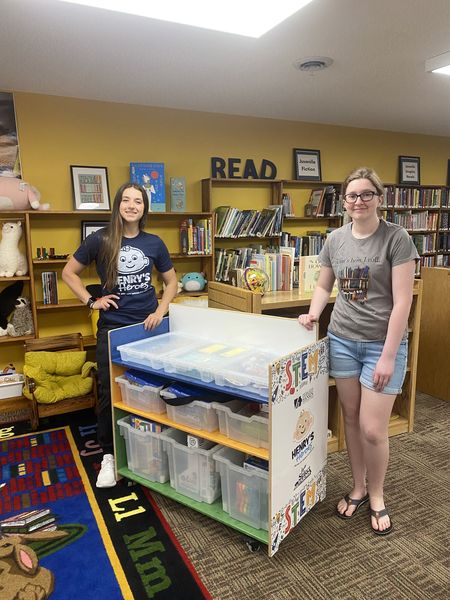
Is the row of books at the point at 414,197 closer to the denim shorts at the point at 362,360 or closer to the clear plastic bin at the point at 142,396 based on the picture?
the denim shorts at the point at 362,360

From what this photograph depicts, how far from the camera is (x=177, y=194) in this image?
4102 mm

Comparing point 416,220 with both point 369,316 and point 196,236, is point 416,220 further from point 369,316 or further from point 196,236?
point 369,316

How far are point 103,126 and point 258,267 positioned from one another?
2.08 metres

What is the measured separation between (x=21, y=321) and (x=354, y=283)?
2.69m

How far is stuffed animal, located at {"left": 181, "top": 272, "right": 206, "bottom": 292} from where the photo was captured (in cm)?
416

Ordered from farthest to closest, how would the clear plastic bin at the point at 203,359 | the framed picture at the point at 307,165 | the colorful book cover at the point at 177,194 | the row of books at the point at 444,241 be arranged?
1. the row of books at the point at 444,241
2. the framed picture at the point at 307,165
3. the colorful book cover at the point at 177,194
4. the clear plastic bin at the point at 203,359

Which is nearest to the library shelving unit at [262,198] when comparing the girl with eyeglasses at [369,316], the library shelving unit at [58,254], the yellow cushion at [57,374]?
the library shelving unit at [58,254]

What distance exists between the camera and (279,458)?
180cm

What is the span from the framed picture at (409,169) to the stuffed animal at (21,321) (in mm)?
4394

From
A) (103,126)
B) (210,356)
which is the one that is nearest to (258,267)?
(210,356)

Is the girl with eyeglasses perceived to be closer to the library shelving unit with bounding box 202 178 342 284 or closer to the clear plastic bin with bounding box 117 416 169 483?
the clear plastic bin with bounding box 117 416 169 483

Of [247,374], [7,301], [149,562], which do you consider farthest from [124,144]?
[149,562]

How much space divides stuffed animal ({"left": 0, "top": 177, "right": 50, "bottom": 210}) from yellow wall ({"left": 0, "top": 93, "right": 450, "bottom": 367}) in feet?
0.67

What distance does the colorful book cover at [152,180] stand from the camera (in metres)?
3.89
